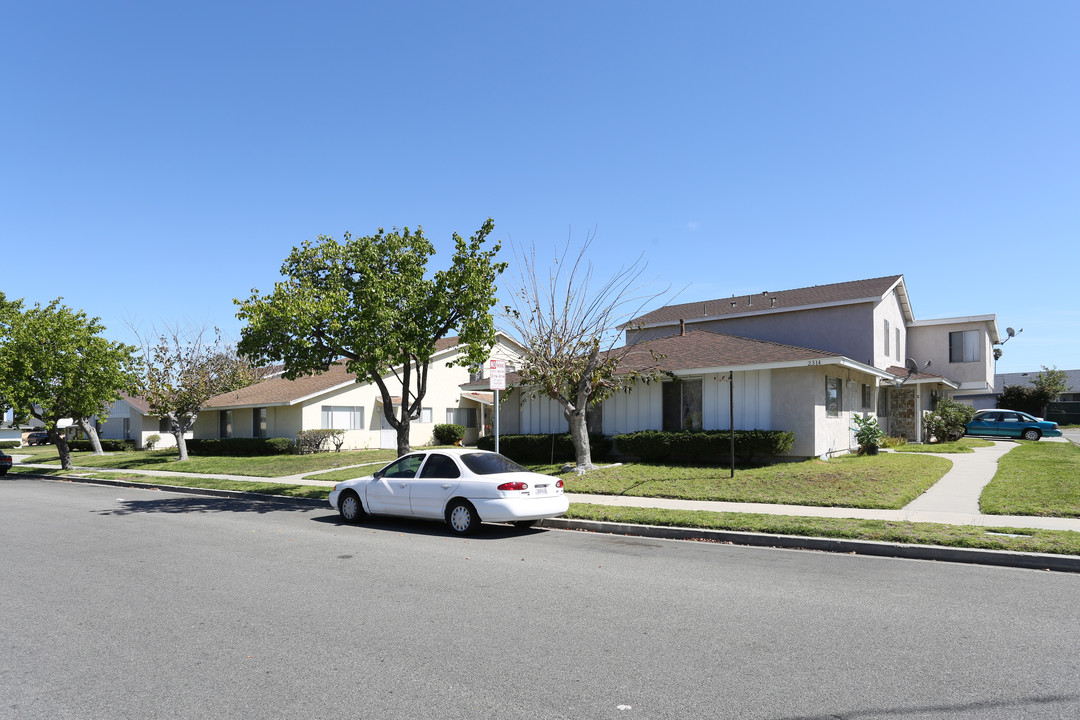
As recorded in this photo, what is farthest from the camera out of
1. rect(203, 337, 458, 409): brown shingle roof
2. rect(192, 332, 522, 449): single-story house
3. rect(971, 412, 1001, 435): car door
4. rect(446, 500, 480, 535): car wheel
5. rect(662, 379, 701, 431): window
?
rect(192, 332, 522, 449): single-story house

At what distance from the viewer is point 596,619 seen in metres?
6.45

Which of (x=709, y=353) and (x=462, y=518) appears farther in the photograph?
(x=709, y=353)

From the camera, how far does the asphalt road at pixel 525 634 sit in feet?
15.0

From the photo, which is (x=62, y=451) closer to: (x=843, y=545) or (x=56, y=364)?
(x=56, y=364)

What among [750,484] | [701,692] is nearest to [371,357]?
[750,484]

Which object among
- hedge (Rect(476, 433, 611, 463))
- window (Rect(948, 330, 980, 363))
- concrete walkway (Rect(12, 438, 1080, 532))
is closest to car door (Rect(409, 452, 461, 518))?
concrete walkway (Rect(12, 438, 1080, 532))

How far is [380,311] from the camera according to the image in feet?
51.4

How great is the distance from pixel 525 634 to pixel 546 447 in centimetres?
1651

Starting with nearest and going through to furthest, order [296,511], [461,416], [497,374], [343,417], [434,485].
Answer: [434,485], [497,374], [296,511], [343,417], [461,416]

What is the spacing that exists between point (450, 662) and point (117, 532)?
9.19 metres

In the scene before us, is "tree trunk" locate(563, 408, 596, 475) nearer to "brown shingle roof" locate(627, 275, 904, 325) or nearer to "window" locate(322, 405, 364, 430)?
"brown shingle roof" locate(627, 275, 904, 325)

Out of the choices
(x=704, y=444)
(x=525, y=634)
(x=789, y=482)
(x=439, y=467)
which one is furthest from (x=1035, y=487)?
(x=525, y=634)

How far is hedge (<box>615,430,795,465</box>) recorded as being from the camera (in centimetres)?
1908

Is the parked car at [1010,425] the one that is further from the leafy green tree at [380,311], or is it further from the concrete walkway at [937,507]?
the leafy green tree at [380,311]
